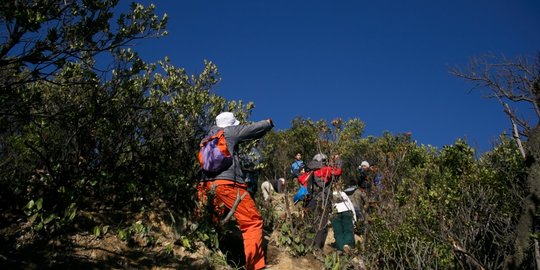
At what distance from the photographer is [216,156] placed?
467 centimetres

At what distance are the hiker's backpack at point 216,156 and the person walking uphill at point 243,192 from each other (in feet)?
0.18

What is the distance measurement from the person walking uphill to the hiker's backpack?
0.18 ft

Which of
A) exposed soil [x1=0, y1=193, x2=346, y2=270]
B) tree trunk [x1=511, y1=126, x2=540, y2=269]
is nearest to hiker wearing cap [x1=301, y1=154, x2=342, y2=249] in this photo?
exposed soil [x1=0, y1=193, x2=346, y2=270]

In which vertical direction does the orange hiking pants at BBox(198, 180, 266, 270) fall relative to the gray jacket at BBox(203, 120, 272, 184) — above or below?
below

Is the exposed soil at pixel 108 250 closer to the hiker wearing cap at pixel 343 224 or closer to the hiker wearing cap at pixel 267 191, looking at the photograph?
the hiker wearing cap at pixel 343 224

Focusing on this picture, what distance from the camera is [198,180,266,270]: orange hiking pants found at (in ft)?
14.9

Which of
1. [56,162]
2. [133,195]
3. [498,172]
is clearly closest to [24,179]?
[56,162]

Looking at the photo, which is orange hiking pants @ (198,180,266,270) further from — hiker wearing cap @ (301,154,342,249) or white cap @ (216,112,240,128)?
hiker wearing cap @ (301,154,342,249)

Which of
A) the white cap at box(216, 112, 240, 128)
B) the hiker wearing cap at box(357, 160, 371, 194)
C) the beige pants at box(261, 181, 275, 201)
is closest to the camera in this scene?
the white cap at box(216, 112, 240, 128)

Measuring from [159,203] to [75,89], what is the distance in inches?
84.0

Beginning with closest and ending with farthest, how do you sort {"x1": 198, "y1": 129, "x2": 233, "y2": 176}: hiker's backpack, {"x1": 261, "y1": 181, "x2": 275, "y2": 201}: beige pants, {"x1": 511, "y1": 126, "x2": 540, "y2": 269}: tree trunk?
{"x1": 198, "y1": 129, "x2": 233, "y2": 176}: hiker's backpack
{"x1": 511, "y1": 126, "x2": 540, "y2": 269}: tree trunk
{"x1": 261, "y1": 181, "x2": 275, "y2": 201}: beige pants

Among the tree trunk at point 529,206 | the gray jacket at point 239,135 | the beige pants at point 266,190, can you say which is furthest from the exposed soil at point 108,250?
the tree trunk at point 529,206

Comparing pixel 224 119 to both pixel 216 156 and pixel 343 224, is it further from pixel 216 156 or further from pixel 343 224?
pixel 343 224

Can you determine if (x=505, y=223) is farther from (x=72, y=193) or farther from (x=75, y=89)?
(x=75, y=89)
